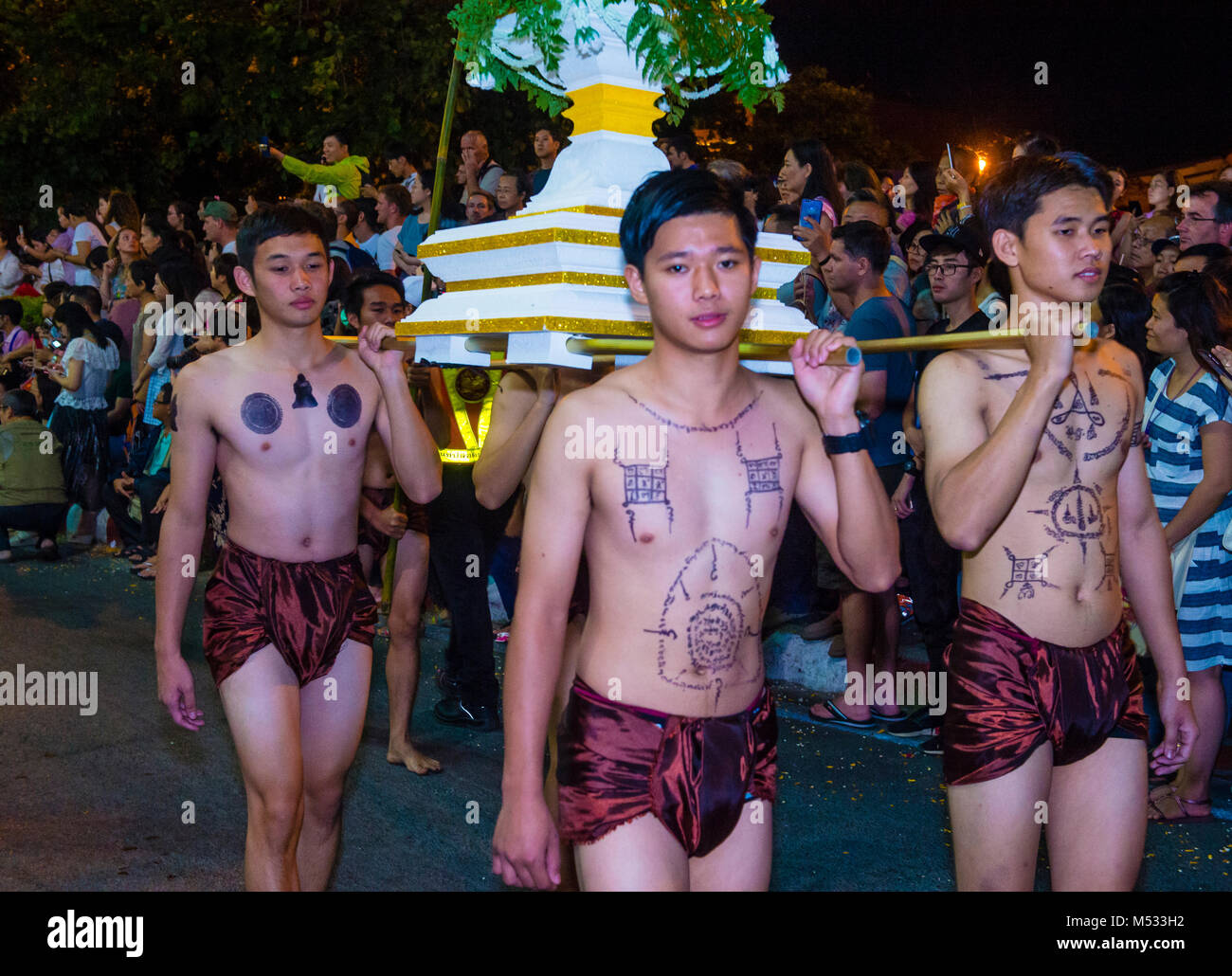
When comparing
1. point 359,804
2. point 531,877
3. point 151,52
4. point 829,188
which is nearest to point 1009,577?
point 531,877

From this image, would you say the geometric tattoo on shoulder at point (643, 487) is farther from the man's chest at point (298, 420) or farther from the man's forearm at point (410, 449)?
the man's chest at point (298, 420)

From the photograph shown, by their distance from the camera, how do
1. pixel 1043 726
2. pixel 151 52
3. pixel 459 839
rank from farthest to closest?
pixel 151 52 → pixel 459 839 → pixel 1043 726

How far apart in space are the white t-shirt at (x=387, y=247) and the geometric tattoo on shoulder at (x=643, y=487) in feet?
28.4

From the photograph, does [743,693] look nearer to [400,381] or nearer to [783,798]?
[400,381]

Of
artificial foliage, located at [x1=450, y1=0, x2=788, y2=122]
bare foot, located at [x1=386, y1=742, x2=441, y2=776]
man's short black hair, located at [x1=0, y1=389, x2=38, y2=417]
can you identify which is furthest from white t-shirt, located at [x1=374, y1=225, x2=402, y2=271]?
artificial foliage, located at [x1=450, y1=0, x2=788, y2=122]

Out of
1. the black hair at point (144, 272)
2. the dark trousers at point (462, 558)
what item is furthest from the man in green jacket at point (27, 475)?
the dark trousers at point (462, 558)

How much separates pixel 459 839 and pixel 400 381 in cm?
243

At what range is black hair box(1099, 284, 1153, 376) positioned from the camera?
6105 millimetres

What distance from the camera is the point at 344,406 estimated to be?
4434 mm

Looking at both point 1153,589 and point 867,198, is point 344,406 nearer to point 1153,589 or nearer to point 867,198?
point 1153,589

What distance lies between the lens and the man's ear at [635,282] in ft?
10.1

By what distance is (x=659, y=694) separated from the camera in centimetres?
300

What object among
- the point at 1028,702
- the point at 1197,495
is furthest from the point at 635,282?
the point at 1197,495

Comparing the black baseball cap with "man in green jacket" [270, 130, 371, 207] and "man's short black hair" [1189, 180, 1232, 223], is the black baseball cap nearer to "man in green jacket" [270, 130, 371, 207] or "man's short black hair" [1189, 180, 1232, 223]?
"man's short black hair" [1189, 180, 1232, 223]
